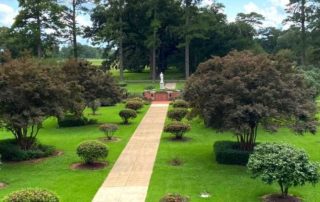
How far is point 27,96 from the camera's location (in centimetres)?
1964

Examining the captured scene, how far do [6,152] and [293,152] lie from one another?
40.7ft

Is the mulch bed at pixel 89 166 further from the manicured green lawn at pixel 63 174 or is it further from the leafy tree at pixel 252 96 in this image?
the leafy tree at pixel 252 96

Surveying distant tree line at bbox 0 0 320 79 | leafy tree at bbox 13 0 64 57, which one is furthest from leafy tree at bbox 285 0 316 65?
leafy tree at bbox 13 0 64 57

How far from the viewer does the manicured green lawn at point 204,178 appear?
47.9 ft

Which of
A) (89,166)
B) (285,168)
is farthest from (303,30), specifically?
(285,168)

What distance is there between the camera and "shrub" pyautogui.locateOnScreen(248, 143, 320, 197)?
13.4 metres

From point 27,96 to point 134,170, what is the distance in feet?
19.3

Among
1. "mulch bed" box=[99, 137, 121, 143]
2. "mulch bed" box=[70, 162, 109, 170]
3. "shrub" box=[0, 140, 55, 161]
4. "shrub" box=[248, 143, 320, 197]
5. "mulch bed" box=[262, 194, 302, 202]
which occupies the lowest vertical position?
"mulch bed" box=[99, 137, 121, 143]

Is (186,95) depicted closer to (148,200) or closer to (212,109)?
(212,109)

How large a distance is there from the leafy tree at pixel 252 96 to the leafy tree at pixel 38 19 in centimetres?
3790

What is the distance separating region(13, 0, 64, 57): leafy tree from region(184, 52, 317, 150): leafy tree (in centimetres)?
3790

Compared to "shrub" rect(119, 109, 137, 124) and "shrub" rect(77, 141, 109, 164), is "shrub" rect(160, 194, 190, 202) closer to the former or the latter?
"shrub" rect(77, 141, 109, 164)

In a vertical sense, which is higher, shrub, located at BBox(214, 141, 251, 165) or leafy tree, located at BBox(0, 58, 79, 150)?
leafy tree, located at BBox(0, 58, 79, 150)

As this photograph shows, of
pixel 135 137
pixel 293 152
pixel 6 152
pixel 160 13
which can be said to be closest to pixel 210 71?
pixel 293 152
